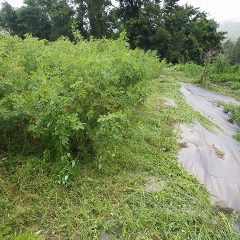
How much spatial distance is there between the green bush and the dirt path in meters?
1.24

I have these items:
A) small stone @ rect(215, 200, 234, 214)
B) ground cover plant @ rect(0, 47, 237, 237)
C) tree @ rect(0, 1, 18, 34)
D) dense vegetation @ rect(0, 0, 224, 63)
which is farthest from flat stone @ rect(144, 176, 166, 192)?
tree @ rect(0, 1, 18, 34)

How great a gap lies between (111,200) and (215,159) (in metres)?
2.01

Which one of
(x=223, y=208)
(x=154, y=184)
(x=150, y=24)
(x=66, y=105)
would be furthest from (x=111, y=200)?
(x=150, y=24)

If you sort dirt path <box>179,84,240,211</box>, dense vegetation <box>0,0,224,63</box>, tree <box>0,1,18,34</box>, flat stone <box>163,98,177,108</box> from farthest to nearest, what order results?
tree <box>0,1,18,34</box>
dense vegetation <box>0,0,224,63</box>
flat stone <box>163,98,177,108</box>
dirt path <box>179,84,240,211</box>

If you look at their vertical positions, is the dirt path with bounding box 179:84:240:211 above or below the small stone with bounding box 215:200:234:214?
below

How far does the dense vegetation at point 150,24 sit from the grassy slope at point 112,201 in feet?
48.7

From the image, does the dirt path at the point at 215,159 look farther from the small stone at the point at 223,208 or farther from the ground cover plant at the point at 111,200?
the ground cover plant at the point at 111,200

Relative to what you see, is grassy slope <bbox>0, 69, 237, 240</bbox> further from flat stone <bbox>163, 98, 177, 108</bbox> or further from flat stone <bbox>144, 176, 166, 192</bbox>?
flat stone <bbox>163, 98, 177, 108</bbox>

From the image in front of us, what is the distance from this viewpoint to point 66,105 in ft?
10.00

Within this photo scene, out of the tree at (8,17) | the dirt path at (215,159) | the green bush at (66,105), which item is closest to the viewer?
the green bush at (66,105)

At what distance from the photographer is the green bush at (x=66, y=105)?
9.63ft

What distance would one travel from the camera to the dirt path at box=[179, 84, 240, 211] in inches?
142

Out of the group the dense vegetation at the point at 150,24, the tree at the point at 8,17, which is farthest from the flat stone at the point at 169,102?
the tree at the point at 8,17

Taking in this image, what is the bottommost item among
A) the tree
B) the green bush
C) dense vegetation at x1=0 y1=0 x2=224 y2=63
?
the tree
